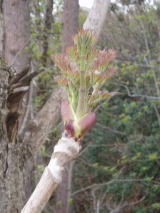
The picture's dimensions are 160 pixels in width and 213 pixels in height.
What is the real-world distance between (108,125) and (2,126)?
608 cm

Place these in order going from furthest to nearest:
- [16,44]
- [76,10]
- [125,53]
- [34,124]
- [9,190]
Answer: [125,53]
[76,10]
[16,44]
[34,124]
[9,190]

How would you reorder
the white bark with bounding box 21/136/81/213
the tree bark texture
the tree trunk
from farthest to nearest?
1. the tree bark texture
2. the tree trunk
3. the white bark with bounding box 21/136/81/213

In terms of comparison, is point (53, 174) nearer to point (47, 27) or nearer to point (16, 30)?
point (16, 30)

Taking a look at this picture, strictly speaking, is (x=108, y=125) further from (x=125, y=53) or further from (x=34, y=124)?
(x=34, y=124)

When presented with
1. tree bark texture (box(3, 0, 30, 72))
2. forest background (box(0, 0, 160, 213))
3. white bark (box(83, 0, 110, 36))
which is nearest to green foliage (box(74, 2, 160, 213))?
forest background (box(0, 0, 160, 213))

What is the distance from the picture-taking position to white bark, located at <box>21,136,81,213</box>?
592mm

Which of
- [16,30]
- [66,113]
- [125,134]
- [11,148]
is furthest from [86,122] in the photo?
[125,134]

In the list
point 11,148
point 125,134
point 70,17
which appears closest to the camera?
point 11,148

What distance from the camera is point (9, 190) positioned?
1484 mm

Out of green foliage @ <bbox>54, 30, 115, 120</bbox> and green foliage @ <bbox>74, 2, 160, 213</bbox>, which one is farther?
green foliage @ <bbox>74, 2, 160, 213</bbox>

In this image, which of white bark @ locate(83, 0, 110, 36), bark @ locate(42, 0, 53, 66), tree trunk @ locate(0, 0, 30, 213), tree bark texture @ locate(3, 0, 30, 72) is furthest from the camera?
bark @ locate(42, 0, 53, 66)

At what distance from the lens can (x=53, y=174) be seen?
0.59 metres

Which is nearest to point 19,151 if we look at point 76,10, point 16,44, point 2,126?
point 2,126

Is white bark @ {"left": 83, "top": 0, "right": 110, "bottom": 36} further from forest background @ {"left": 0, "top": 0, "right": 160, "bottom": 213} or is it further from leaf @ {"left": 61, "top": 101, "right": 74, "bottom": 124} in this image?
forest background @ {"left": 0, "top": 0, "right": 160, "bottom": 213}
